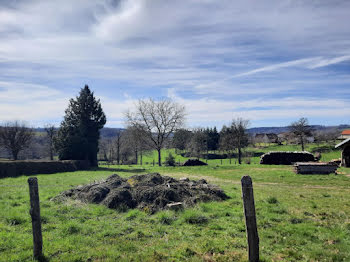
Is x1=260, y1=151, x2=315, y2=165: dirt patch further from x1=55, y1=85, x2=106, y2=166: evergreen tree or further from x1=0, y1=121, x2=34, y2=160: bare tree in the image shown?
x1=0, y1=121, x2=34, y2=160: bare tree

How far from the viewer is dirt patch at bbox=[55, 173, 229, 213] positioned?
10.6 m

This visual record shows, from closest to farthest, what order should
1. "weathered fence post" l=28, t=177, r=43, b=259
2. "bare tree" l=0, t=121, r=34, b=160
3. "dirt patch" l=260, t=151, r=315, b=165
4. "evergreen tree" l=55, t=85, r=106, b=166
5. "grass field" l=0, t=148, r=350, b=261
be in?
"weathered fence post" l=28, t=177, r=43, b=259, "grass field" l=0, t=148, r=350, b=261, "dirt patch" l=260, t=151, r=315, b=165, "evergreen tree" l=55, t=85, r=106, b=166, "bare tree" l=0, t=121, r=34, b=160

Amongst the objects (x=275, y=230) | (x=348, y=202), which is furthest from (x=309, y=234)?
(x=348, y=202)

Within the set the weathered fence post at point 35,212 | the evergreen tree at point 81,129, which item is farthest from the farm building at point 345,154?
the evergreen tree at point 81,129

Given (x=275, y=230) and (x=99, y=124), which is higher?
(x=99, y=124)

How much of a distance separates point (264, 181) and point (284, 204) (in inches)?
330

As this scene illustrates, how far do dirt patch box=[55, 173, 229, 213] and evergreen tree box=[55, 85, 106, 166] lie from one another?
26322 millimetres

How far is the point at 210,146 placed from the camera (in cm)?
8106

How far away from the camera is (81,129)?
39.1 meters

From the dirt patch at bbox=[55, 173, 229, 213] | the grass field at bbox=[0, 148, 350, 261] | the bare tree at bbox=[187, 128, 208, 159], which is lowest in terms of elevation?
the grass field at bbox=[0, 148, 350, 261]

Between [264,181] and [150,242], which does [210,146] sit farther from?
[150,242]

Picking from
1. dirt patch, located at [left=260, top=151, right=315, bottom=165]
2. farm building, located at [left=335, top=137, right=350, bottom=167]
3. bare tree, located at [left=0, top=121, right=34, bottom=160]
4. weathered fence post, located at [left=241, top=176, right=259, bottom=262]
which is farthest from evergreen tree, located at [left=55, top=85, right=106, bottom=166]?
weathered fence post, located at [left=241, top=176, right=259, bottom=262]

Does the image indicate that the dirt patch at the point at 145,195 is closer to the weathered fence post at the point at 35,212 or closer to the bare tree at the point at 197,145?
the weathered fence post at the point at 35,212

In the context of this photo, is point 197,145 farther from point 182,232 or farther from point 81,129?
point 182,232
